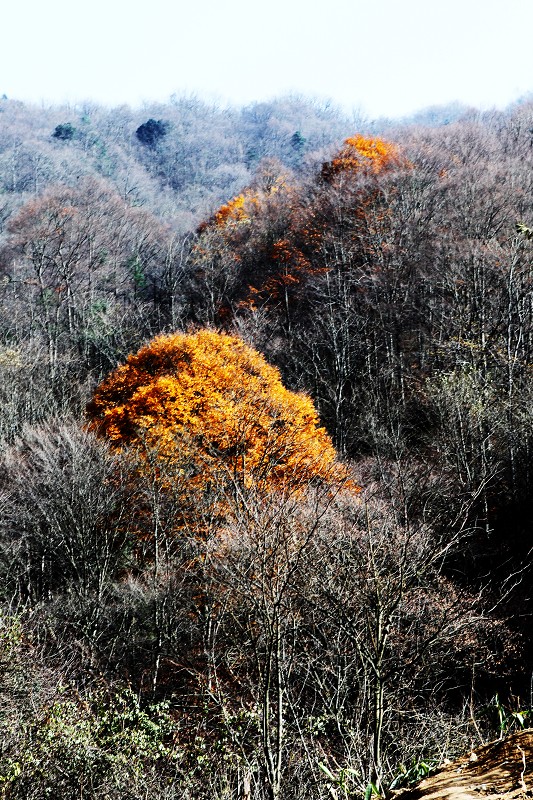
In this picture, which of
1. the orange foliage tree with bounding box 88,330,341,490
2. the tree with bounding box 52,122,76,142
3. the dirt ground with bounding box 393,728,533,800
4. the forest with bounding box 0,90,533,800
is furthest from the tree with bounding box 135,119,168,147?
the dirt ground with bounding box 393,728,533,800

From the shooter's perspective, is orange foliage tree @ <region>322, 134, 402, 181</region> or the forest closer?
the forest

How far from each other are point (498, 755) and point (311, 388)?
23.4 m

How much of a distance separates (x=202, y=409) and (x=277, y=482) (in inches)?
160

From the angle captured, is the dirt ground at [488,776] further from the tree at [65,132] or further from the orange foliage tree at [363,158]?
the tree at [65,132]

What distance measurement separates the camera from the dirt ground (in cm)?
168

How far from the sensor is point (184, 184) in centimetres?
7050

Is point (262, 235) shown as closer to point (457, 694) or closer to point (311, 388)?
point (311, 388)

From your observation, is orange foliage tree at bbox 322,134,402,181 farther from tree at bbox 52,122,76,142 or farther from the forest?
tree at bbox 52,122,76,142

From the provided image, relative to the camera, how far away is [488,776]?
182cm

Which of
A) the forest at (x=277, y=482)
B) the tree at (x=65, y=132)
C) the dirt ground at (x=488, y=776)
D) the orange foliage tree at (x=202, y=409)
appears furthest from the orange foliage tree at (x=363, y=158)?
the tree at (x=65, y=132)

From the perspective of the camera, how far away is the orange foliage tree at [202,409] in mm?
15508

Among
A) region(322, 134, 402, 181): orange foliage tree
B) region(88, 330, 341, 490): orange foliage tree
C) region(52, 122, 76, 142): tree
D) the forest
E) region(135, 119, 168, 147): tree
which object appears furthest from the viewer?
region(135, 119, 168, 147): tree

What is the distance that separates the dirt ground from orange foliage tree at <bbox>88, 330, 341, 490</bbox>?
1165 cm

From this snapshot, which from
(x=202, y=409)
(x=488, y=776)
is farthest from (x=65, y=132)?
(x=488, y=776)
